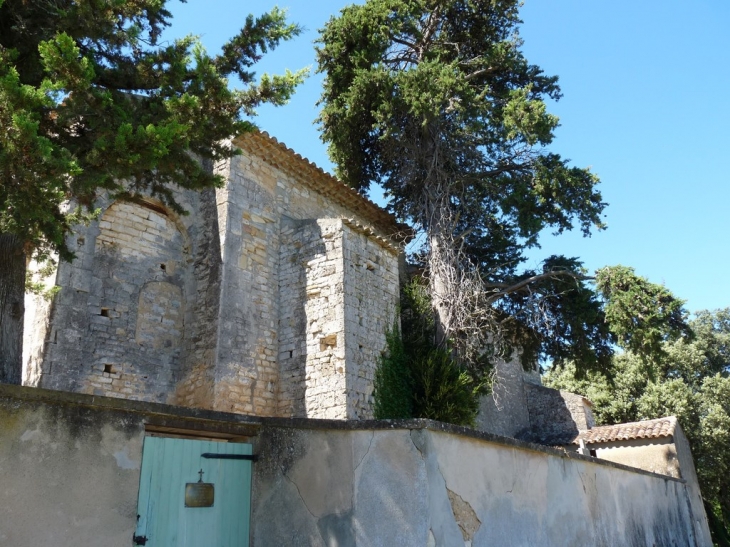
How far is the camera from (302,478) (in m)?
4.26

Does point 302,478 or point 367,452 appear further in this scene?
point 302,478

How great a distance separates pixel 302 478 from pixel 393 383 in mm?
6741

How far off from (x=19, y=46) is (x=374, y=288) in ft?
22.7

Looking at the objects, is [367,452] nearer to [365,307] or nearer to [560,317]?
[365,307]

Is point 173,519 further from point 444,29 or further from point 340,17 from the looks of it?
point 444,29

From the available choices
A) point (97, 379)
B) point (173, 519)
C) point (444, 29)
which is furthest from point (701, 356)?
point (173, 519)

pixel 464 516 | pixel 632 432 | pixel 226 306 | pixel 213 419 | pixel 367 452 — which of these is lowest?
pixel 464 516

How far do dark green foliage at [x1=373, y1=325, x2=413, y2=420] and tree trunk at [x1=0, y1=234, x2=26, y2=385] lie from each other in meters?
5.89

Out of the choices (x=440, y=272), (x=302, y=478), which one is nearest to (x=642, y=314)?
(x=440, y=272)

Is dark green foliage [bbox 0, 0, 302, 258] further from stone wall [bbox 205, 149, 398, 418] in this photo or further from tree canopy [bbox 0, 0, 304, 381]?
stone wall [bbox 205, 149, 398, 418]

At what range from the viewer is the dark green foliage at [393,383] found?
34.3ft

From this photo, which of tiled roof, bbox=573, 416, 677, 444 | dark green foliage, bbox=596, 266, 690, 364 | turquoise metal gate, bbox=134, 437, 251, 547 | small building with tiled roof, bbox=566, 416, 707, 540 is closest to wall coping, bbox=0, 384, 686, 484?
turquoise metal gate, bbox=134, 437, 251, 547

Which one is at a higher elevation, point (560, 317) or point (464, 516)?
point (560, 317)

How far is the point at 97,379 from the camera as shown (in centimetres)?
923
